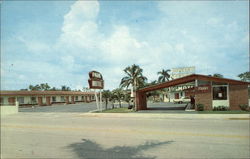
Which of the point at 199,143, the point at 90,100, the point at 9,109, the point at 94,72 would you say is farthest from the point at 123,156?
the point at 90,100

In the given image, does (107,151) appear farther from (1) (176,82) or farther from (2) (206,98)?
(1) (176,82)

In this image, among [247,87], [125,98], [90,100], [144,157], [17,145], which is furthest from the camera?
[90,100]

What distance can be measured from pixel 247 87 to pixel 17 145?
915 cm

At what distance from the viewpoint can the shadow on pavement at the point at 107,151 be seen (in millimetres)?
6195

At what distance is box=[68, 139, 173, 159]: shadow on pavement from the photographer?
6.20 metres

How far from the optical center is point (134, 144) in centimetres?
756

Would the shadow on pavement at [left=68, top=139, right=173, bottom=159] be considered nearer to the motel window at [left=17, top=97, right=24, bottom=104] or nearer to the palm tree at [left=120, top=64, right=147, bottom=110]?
the palm tree at [left=120, top=64, right=147, bottom=110]

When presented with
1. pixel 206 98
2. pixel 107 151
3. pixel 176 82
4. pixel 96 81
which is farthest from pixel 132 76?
pixel 107 151

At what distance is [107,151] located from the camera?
22.1 ft

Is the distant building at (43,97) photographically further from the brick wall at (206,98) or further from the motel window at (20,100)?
the brick wall at (206,98)

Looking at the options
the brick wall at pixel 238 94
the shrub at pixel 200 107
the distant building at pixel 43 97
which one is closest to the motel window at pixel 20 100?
the distant building at pixel 43 97

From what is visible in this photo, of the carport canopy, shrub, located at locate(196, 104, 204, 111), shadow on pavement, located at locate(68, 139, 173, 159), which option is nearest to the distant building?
the carport canopy

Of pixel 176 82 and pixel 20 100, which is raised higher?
pixel 176 82

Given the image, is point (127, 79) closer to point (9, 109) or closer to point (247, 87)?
point (9, 109)
